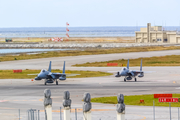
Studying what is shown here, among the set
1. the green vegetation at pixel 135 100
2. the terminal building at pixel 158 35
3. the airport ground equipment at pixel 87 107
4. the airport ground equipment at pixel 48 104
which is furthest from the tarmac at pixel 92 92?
the terminal building at pixel 158 35

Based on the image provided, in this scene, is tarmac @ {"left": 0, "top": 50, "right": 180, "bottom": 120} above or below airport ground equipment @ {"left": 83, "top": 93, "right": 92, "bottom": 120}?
below

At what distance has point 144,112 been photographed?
114 feet

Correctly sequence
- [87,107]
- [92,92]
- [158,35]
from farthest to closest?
[158,35]
[92,92]
[87,107]

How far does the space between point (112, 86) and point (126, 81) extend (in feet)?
27.0

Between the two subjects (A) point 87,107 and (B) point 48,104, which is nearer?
(A) point 87,107

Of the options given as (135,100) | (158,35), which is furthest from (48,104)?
(158,35)

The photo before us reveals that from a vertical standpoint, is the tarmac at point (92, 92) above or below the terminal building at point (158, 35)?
below

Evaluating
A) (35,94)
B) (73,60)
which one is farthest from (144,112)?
(73,60)

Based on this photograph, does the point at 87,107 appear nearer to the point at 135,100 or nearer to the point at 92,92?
the point at 135,100

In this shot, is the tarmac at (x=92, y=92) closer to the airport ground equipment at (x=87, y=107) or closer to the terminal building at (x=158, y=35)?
the airport ground equipment at (x=87, y=107)

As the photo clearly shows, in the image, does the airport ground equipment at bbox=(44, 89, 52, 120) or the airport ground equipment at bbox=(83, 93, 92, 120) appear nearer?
the airport ground equipment at bbox=(83, 93, 92, 120)

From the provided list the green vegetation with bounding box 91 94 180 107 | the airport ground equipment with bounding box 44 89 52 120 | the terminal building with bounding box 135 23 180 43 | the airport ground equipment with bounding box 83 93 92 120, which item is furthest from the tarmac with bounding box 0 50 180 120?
the terminal building with bounding box 135 23 180 43

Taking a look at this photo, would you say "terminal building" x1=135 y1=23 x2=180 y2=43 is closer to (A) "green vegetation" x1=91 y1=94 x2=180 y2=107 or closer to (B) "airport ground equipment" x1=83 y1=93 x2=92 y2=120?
(A) "green vegetation" x1=91 y1=94 x2=180 y2=107

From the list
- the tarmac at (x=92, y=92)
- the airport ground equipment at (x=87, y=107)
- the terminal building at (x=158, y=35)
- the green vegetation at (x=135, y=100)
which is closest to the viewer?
the airport ground equipment at (x=87, y=107)
